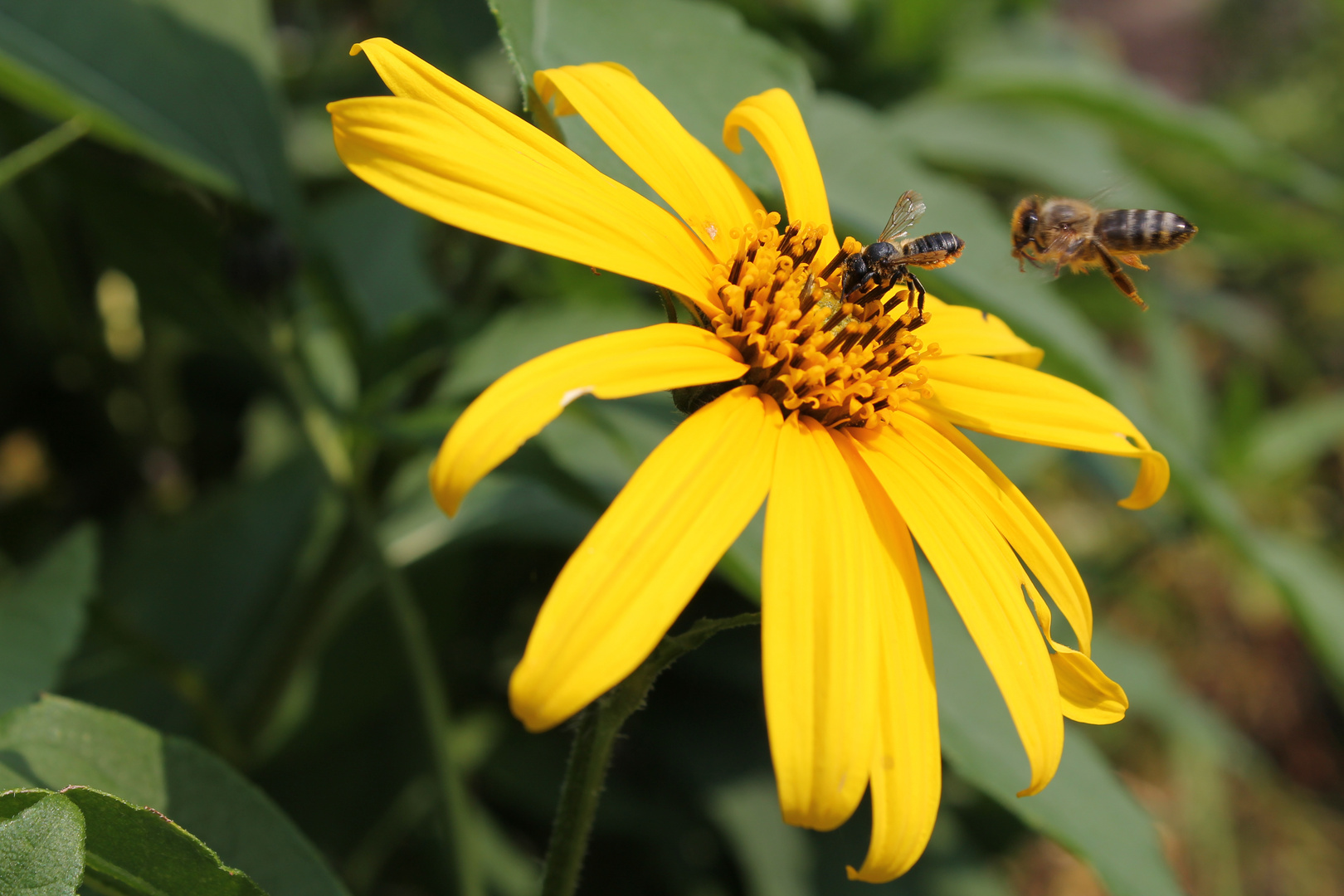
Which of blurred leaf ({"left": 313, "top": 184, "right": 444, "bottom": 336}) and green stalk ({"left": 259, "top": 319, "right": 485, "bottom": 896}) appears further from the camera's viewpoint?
blurred leaf ({"left": 313, "top": 184, "right": 444, "bottom": 336})

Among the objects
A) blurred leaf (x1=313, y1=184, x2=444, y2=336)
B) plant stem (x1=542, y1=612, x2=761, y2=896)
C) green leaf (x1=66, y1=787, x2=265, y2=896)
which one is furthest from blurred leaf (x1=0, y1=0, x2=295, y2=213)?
plant stem (x1=542, y1=612, x2=761, y2=896)

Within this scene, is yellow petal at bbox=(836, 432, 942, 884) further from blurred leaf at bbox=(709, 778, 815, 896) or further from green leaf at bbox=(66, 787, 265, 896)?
blurred leaf at bbox=(709, 778, 815, 896)

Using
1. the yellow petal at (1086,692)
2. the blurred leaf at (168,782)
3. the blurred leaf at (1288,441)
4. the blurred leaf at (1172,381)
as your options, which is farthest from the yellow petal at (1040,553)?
the blurred leaf at (1288,441)

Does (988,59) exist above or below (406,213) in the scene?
above

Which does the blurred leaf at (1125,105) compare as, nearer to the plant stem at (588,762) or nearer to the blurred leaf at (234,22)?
the blurred leaf at (234,22)

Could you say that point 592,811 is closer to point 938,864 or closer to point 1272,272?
point 938,864

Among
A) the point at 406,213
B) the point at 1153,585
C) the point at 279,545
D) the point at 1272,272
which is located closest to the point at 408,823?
the point at 279,545
